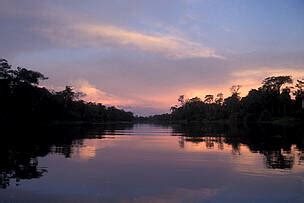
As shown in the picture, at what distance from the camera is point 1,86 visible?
95.9 m

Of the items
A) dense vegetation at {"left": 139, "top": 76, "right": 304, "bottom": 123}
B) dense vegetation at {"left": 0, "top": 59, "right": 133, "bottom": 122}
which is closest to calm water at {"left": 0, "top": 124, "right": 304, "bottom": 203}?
dense vegetation at {"left": 0, "top": 59, "right": 133, "bottom": 122}

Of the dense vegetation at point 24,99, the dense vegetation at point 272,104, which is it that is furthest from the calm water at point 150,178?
the dense vegetation at point 272,104

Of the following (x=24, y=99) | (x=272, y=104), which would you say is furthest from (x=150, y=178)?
(x=272, y=104)

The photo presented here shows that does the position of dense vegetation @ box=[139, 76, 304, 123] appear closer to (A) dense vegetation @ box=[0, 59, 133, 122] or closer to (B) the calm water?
(A) dense vegetation @ box=[0, 59, 133, 122]

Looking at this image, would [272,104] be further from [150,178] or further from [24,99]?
[150,178]

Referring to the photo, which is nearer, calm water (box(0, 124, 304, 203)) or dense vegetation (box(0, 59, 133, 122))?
calm water (box(0, 124, 304, 203))

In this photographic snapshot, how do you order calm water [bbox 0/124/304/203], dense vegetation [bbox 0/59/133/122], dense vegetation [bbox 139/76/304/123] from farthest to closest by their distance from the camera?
dense vegetation [bbox 139/76/304/123]
dense vegetation [bbox 0/59/133/122]
calm water [bbox 0/124/304/203]

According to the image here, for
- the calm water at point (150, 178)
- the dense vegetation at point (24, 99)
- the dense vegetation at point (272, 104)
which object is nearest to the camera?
the calm water at point (150, 178)

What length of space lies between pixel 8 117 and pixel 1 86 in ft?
32.0

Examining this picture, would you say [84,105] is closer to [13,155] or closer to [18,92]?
[18,92]

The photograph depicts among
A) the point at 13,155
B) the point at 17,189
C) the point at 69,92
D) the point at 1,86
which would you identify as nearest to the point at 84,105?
the point at 69,92

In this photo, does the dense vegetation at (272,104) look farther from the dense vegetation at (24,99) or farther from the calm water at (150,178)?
the calm water at (150,178)

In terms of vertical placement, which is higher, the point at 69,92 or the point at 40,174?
the point at 69,92

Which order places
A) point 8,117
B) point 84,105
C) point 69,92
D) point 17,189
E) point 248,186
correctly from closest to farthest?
point 17,189 → point 248,186 → point 8,117 → point 69,92 → point 84,105
